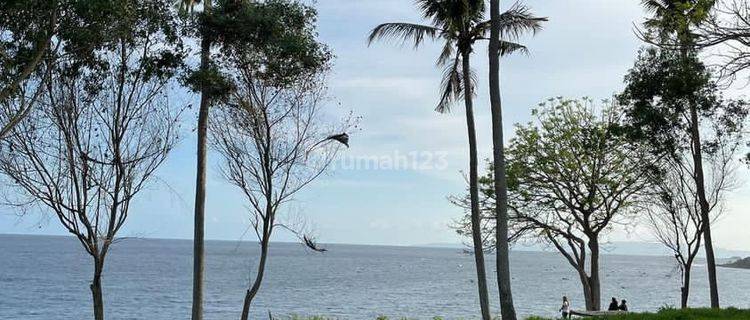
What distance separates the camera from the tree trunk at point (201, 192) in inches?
656

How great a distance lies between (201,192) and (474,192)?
7041mm

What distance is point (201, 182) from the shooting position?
16719mm

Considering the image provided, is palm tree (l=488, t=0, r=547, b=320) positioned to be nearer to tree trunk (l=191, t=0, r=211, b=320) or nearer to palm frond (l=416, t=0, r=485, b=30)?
palm frond (l=416, t=0, r=485, b=30)

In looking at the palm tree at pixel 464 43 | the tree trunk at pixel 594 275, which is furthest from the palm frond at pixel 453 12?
the tree trunk at pixel 594 275

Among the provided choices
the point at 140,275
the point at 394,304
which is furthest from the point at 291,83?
the point at 140,275

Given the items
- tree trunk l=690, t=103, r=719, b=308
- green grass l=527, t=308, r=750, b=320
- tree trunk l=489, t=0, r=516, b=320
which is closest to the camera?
green grass l=527, t=308, r=750, b=320

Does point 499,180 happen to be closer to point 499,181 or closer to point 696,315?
point 499,181

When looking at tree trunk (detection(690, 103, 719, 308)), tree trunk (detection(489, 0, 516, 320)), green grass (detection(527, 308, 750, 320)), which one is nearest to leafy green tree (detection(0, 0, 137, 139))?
tree trunk (detection(489, 0, 516, 320))

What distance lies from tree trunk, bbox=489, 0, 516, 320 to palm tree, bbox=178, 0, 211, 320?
6.56 metres

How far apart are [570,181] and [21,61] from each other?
733 inches

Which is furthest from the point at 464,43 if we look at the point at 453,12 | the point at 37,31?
the point at 37,31

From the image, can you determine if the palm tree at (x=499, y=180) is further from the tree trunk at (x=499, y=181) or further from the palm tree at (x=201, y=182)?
the palm tree at (x=201, y=182)

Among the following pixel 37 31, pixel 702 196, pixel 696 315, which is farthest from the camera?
pixel 702 196

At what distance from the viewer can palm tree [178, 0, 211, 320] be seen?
16672 millimetres
